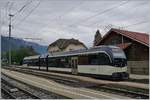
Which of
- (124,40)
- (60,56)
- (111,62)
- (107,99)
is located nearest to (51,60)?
(60,56)

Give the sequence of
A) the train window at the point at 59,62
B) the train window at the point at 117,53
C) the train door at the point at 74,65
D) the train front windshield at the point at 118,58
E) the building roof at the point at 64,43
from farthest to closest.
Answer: the building roof at the point at 64,43, the train window at the point at 59,62, the train door at the point at 74,65, the train window at the point at 117,53, the train front windshield at the point at 118,58

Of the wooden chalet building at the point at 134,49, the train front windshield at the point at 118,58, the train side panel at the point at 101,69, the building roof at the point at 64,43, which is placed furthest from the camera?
the building roof at the point at 64,43

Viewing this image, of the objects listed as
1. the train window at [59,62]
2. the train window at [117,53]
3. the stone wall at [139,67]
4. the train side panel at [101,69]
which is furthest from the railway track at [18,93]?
the stone wall at [139,67]

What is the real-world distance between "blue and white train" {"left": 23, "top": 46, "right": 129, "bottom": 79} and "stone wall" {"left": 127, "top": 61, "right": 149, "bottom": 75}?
7035 mm

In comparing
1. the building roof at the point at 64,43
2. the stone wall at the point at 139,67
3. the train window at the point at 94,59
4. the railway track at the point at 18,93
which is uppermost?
the building roof at the point at 64,43

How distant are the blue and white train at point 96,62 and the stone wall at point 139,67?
703 cm

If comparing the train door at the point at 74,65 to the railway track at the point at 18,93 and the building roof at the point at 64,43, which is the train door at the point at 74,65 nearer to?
the railway track at the point at 18,93

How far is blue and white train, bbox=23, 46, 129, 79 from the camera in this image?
Answer: 24188 mm

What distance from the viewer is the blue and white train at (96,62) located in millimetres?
24188

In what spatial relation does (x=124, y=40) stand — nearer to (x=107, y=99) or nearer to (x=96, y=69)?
(x=96, y=69)

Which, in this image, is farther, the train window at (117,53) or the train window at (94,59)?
the train window at (94,59)

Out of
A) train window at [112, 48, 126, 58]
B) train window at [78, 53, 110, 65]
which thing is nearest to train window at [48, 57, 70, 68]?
train window at [78, 53, 110, 65]

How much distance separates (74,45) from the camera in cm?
8881

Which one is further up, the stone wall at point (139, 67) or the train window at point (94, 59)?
the train window at point (94, 59)
